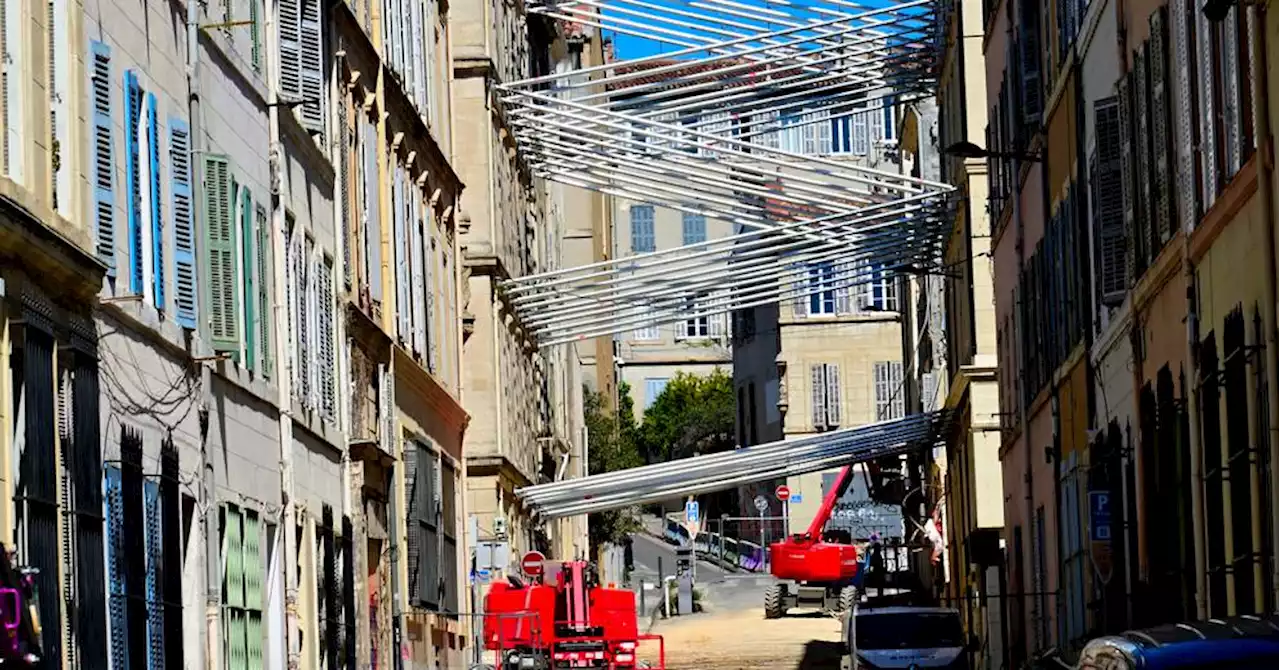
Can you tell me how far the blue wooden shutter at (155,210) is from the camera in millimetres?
22234

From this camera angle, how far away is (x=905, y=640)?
37156mm

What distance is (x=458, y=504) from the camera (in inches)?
1778

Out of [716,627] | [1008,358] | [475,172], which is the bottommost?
[716,627]

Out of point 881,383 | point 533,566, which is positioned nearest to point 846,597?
point 533,566

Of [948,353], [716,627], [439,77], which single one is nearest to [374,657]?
[439,77]

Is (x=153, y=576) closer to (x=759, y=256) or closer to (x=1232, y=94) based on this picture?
(x=1232, y=94)

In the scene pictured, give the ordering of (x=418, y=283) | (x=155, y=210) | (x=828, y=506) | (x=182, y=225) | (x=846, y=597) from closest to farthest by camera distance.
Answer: (x=155, y=210) → (x=182, y=225) → (x=418, y=283) → (x=846, y=597) → (x=828, y=506)

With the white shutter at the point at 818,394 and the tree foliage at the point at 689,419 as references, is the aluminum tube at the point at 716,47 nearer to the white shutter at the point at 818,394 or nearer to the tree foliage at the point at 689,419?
the white shutter at the point at 818,394

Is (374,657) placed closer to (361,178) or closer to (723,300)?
(361,178)

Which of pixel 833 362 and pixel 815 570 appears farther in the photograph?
pixel 833 362

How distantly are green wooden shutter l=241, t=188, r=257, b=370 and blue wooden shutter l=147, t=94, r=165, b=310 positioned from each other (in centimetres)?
355

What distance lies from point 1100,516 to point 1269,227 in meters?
9.59

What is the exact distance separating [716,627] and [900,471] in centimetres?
794

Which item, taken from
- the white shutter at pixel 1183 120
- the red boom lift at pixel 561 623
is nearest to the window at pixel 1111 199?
the white shutter at pixel 1183 120
